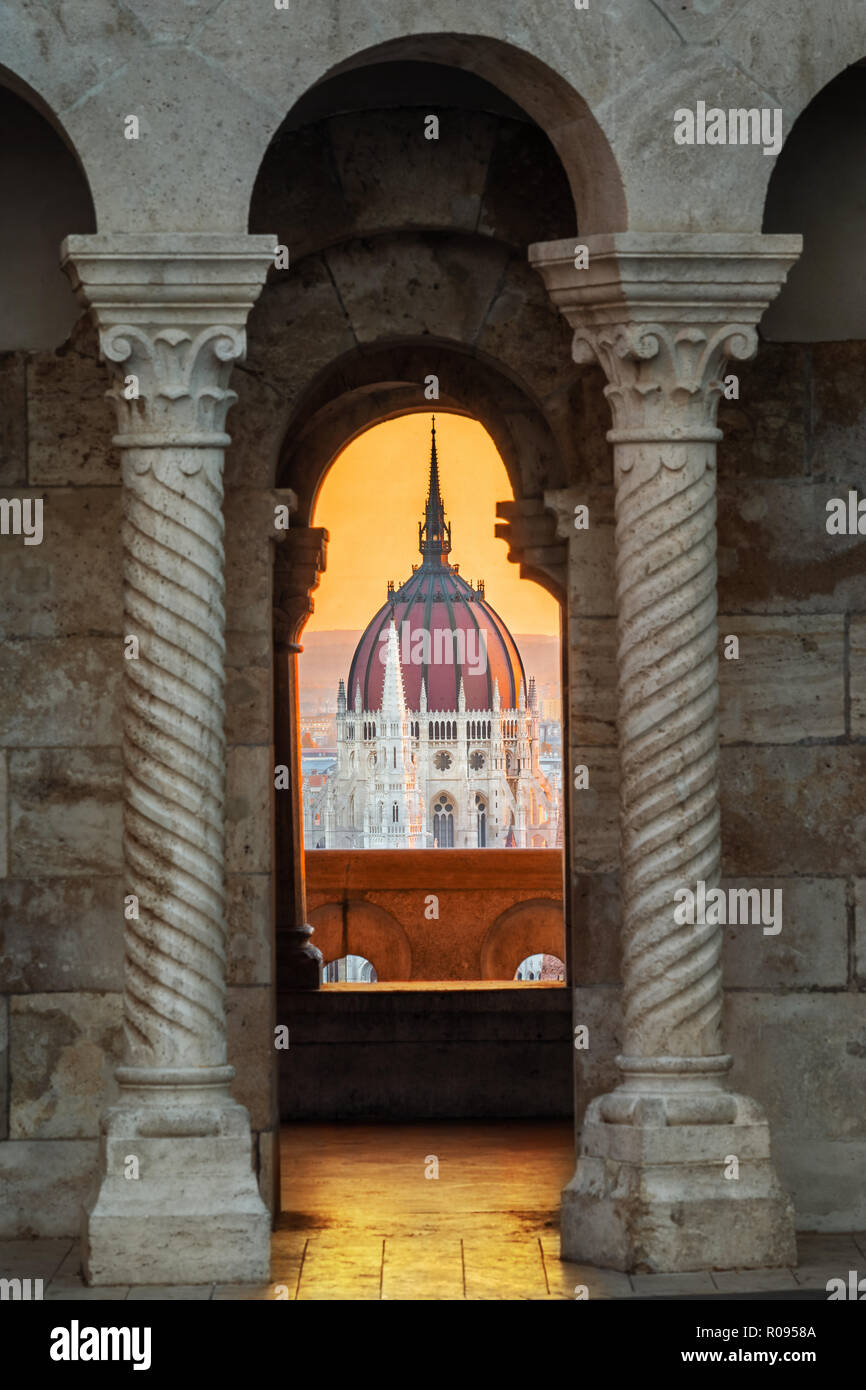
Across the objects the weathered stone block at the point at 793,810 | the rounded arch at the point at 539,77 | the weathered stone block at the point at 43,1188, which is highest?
the rounded arch at the point at 539,77

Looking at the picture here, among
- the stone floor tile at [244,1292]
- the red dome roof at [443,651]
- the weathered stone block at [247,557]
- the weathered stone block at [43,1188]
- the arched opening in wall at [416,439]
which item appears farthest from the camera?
the red dome roof at [443,651]

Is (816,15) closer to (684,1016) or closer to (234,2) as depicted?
(234,2)

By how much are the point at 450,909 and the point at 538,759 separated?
18162mm

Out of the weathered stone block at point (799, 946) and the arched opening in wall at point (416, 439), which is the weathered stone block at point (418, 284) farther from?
the weathered stone block at point (799, 946)

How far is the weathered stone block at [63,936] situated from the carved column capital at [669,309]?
2512 millimetres

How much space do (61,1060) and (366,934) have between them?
5.73m

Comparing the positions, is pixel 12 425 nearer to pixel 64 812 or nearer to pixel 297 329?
pixel 297 329

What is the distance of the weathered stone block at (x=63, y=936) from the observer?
8562mm

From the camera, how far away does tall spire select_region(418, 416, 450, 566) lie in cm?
1610

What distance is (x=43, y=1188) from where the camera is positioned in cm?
845

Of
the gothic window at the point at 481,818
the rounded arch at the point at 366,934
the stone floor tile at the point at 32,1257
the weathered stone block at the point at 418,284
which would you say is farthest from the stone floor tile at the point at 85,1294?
the gothic window at the point at 481,818

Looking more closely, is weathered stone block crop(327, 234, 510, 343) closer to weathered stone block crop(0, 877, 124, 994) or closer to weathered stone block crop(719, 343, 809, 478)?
weathered stone block crop(719, 343, 809, 478)

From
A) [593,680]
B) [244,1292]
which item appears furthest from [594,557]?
[244,1292]

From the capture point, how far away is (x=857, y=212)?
8.77 meters
